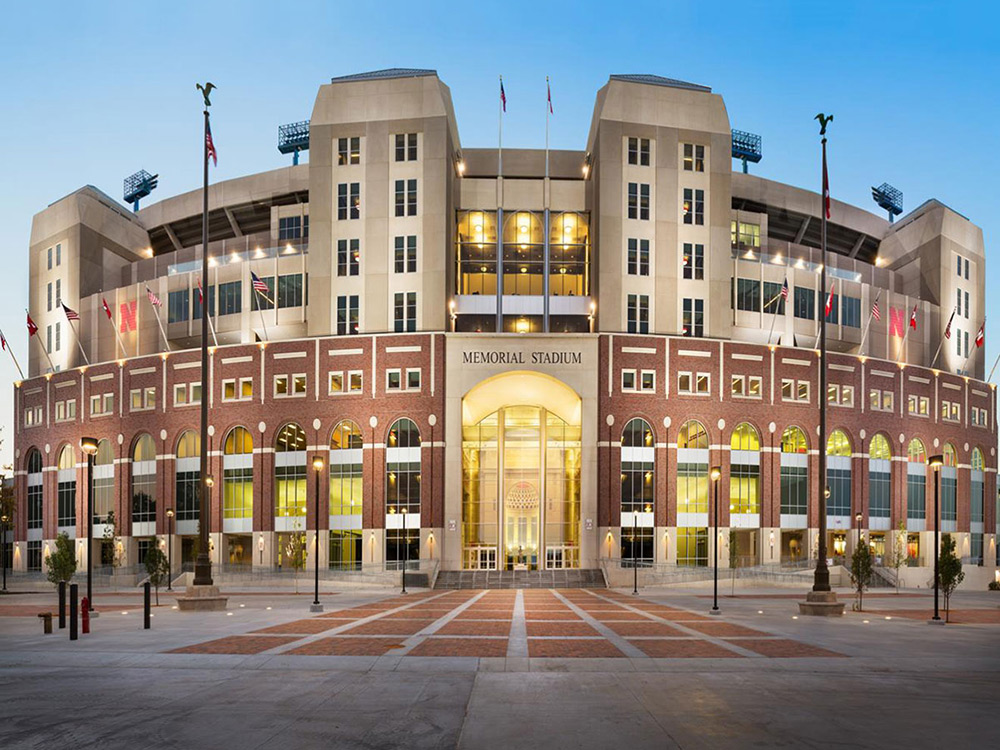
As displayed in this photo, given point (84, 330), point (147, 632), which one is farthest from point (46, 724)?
point (84, 330)

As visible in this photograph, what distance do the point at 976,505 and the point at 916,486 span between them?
38.9 feet

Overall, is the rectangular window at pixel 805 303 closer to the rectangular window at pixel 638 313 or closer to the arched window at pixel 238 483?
the rectangular window at pixel 638 313

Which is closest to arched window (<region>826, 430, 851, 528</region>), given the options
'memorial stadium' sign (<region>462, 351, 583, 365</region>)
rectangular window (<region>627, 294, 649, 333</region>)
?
rectangular window (<region>627, 294, 649, 333</region>)

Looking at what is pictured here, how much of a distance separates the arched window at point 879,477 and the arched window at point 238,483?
177ft

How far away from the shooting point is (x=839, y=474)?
3118 inches

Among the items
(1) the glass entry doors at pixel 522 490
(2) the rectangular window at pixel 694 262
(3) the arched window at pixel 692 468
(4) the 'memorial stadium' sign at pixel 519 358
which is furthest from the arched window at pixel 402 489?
(2) the rectangular window at pixel 694 262

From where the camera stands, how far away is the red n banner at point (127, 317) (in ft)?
276

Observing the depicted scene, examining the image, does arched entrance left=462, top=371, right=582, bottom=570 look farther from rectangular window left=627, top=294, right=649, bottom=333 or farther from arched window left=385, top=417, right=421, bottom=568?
rectangular window left=627, top=294, right=649, bottom=333

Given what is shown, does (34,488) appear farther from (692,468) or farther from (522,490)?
(692,468)

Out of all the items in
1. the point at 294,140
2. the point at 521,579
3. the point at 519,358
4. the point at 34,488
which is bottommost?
the point at 521,579

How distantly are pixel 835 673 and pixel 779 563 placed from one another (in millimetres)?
57170

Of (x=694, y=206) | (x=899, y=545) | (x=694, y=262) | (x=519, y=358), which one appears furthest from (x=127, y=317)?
(x=899, y=545)

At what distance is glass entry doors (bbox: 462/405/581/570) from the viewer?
7550 centimetres

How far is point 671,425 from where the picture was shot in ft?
241
